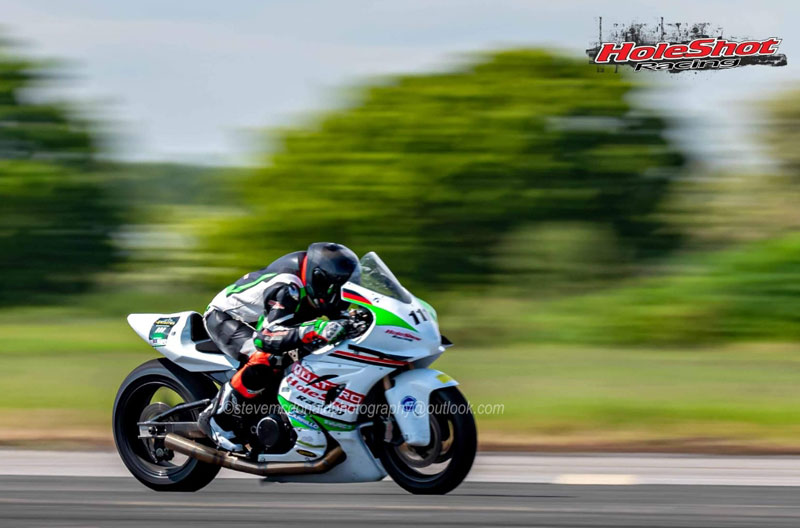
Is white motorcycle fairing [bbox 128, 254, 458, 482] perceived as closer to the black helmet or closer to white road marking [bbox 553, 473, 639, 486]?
the black helmet

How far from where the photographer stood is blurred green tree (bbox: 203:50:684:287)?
2006cm

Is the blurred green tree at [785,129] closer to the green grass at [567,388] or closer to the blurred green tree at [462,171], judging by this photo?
the blurred green tree at [462,171]

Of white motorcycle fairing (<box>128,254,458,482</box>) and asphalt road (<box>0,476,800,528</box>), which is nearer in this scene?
asphalt road (<box>0,476,800,528</box>)

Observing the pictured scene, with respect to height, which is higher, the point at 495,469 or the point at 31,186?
the point at 495,469

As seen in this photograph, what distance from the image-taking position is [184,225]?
72.3 ft

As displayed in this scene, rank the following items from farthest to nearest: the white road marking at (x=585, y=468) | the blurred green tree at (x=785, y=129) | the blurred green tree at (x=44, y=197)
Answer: the blurred green tree at (x=44, y=197) → the blurred green tree at (x=785, y=129) → the white road marking at (x=585, y=468)

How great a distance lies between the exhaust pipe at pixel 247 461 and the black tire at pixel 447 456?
299 millimetres

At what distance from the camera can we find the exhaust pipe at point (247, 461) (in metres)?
7.05

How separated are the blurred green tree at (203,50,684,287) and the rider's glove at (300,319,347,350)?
12879 millimetres

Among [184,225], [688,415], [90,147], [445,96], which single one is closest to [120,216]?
[90,147]

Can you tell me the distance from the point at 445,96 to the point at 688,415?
1100cm

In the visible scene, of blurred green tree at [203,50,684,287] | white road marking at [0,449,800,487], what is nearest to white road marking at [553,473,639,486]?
white road marking at [0,449,800,487]

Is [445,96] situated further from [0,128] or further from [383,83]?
[0,128]

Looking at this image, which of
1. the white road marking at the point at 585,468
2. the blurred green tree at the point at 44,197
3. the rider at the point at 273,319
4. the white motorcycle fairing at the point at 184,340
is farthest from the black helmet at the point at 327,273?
the blurred green tree at the point at 44,197
